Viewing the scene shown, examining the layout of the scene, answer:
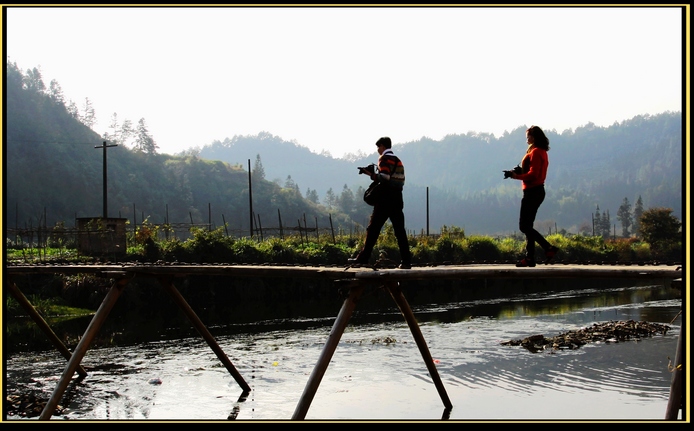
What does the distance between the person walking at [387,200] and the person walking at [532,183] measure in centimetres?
152

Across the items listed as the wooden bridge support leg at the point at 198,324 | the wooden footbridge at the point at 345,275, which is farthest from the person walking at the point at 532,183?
the wooden bridge support leg at the point at 198,324

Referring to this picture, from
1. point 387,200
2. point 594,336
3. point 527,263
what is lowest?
point 594,336

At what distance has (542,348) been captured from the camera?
19.5m

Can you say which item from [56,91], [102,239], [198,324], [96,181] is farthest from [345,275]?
[56,91]

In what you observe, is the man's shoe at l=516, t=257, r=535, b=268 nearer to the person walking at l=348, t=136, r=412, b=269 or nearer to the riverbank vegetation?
the person walking at l=348, t=136, r=412, b=269

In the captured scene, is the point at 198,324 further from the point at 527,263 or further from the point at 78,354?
the point at 527,263

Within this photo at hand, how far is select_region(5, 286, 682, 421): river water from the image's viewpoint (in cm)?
1324

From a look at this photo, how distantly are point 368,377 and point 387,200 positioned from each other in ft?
21.1

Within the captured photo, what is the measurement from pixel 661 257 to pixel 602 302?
2908cm

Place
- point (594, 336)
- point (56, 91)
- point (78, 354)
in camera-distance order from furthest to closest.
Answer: point (56, 91) → point (594, 336) → point (78, 354)

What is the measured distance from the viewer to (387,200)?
1062 centimetres

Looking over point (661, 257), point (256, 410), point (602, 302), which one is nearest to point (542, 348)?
point (256, 410)

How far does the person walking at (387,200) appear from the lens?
1041 centimetres

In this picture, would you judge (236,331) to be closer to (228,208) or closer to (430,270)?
(430,270)
